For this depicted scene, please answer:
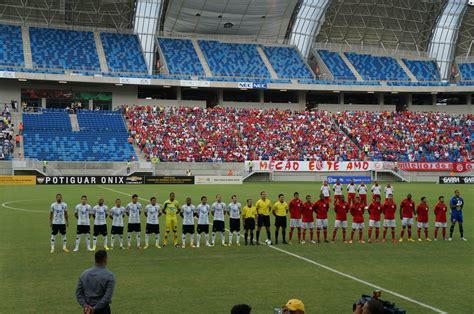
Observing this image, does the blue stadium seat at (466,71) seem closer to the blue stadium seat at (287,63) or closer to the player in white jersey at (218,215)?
the blue stadium seat at (287,63)

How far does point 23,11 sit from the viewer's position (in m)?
67.9

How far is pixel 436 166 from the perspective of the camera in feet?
204

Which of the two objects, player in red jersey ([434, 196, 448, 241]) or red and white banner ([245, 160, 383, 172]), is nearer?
player in red jersey ([434, 196, 448, 241])

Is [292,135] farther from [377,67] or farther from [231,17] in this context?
[377,67]

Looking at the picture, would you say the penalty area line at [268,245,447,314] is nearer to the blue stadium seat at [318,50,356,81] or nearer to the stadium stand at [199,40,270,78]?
the stadium stand at [199,40,270,78]

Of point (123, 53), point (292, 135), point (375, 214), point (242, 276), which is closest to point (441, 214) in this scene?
point (375, 214)

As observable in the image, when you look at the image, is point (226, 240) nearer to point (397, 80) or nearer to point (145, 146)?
point (145, 146)

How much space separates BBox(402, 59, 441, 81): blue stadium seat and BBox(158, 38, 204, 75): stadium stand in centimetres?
2919

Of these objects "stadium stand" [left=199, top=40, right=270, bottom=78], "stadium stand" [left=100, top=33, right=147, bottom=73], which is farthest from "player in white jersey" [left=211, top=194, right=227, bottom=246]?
"stadium stand" [left=199, top=40, right=270, bottom=78]

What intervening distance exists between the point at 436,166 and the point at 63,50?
43133 mm

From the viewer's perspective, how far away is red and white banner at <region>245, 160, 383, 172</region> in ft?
193

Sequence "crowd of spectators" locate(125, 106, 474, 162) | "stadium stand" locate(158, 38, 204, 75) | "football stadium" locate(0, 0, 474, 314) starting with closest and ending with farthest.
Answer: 1. "football stadium" locate(0, 0, 474, 314)
2. "crowd of spectators" locate(125, 106, 474, 162)
3. "stadium stand" locate(158, 38, 204, 75)

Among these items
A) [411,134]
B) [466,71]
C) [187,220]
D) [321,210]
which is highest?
[466,71]

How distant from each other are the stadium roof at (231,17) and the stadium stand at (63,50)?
1030 cm
